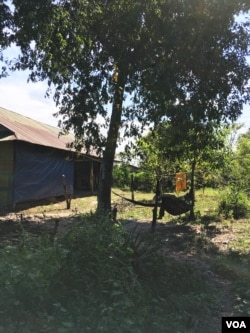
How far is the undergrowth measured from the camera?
4.27 meters

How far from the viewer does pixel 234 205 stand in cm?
1577

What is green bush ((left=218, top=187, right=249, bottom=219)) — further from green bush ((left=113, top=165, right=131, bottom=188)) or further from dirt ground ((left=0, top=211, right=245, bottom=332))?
green bush ((left=113, top=165, right=131, bottom=188))

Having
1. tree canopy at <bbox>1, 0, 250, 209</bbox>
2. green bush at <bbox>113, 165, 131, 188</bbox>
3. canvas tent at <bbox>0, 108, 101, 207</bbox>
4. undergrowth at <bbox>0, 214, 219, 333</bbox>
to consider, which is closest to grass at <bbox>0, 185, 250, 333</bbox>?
undergrowth at <bbox>0, 214, 219, 333</bbox>

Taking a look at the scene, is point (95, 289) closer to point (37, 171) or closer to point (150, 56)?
point (150, 56)

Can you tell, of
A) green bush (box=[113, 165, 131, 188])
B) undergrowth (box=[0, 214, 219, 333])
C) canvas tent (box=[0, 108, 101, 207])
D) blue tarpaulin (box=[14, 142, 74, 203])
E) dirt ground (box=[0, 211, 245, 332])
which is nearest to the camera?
undergrowth (box=[0, 214, 219, 333])

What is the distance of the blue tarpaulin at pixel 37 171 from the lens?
16.2 m

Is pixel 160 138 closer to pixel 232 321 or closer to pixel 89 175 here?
pixel 232 321

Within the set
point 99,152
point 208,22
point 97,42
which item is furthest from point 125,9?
point 99,152

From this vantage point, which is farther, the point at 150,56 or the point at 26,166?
the point at 26,166

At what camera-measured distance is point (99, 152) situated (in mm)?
13266

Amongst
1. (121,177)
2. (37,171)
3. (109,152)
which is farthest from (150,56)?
(121,177)

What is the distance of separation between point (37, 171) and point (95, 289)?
13153 millimetres

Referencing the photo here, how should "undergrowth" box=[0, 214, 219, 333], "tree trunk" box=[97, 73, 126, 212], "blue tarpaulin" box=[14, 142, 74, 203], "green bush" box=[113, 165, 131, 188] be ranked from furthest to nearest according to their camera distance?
"green bush" box=[113, 165, 131, 188], "blue tarpaulin" box=[14, 142, 74, 203], "tree trunk" box=[97, 73, 126, 212], "undergrowth" box=[0, 214, 219, 333]

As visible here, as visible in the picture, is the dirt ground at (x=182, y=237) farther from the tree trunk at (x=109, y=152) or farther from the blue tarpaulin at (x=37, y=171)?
the blue tarpaulin at (x=37, y=171)
